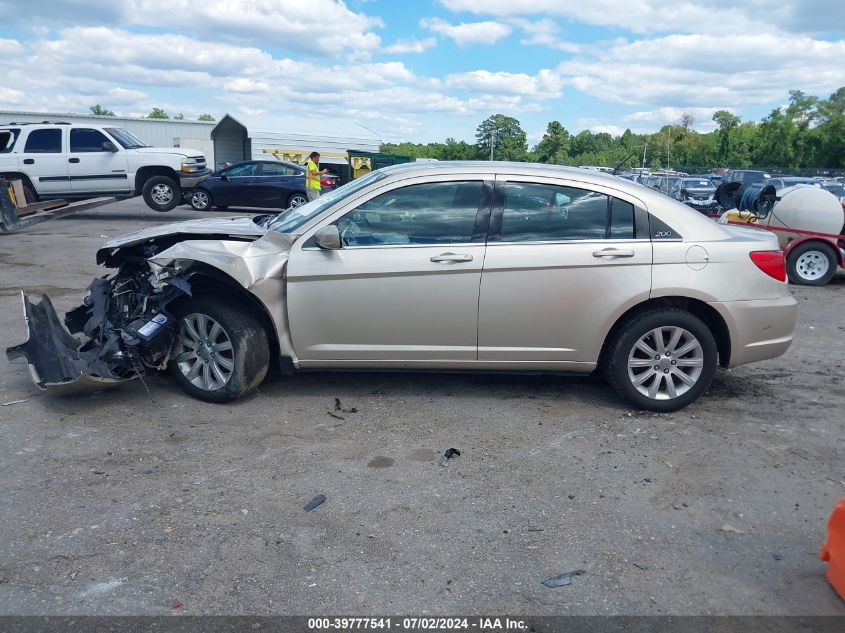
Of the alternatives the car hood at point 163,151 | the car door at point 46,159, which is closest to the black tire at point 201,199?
the car hood at point 163,151

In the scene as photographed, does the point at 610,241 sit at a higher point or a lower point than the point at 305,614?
higher

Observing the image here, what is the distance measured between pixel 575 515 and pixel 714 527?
71cm

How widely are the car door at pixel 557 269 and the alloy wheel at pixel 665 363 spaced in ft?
0.98

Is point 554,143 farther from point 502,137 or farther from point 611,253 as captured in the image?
point 611,253

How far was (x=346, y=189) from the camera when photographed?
5.68 metres

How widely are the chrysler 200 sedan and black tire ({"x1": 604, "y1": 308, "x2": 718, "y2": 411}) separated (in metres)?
0.01

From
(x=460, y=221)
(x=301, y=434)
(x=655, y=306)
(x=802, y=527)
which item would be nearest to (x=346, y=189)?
(x=460, y=221)

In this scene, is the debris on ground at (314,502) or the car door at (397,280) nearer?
the debris on ground at (314,502)

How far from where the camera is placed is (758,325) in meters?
5.26

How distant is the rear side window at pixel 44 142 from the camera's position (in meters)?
16.6

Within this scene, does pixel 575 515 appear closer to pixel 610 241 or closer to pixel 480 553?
pixel 480 553

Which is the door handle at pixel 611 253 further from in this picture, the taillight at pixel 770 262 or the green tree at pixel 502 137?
the green tree at pixel 502 137

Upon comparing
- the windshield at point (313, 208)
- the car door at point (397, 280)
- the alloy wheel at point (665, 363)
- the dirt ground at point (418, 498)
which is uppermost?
the windshield at point (313, 208)

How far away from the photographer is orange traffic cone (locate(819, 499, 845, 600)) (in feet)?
10.5
